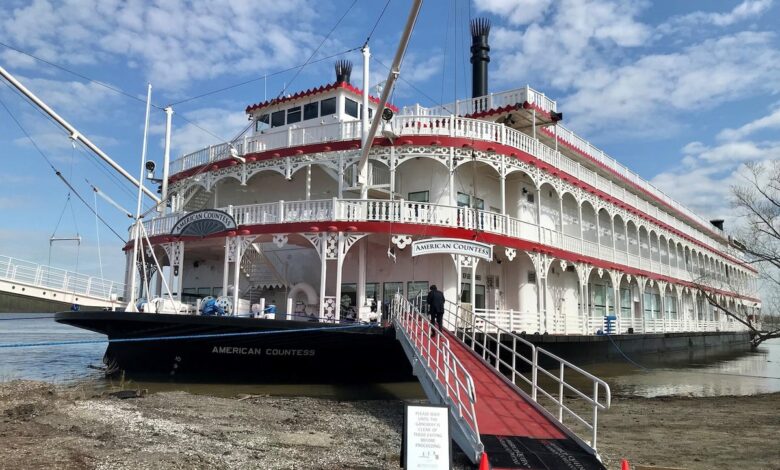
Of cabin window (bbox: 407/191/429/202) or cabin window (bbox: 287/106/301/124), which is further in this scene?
cabin window (bbox: 287/106/301/124)

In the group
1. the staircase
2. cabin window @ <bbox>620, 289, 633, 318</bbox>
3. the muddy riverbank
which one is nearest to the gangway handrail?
the muddy riverbank

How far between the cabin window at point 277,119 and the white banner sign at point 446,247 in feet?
31.3

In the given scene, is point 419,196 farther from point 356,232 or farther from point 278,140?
point 278,140

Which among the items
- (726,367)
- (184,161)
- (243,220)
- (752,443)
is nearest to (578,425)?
(752,443)

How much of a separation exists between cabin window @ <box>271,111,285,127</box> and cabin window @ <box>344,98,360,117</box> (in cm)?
272

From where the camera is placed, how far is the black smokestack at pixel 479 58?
2700 centimetres

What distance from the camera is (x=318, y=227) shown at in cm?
1645

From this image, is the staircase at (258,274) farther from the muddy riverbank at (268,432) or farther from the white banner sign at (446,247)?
the muddy riverbank at (268,432)

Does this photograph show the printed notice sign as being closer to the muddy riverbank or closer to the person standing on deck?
the muddy riverbank

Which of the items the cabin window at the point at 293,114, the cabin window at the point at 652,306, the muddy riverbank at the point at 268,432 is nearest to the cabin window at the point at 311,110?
the cabin window at the point at 293,114

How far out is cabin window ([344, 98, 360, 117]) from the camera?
21.7 metres

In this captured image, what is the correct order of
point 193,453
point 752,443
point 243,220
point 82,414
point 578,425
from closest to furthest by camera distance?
1. point 193,453
2. point 752,443
3. point 82,414
4. point 578,425
5. point 243,220

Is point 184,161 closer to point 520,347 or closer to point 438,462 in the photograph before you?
point 520,347

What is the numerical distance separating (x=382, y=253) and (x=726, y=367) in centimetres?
1774
